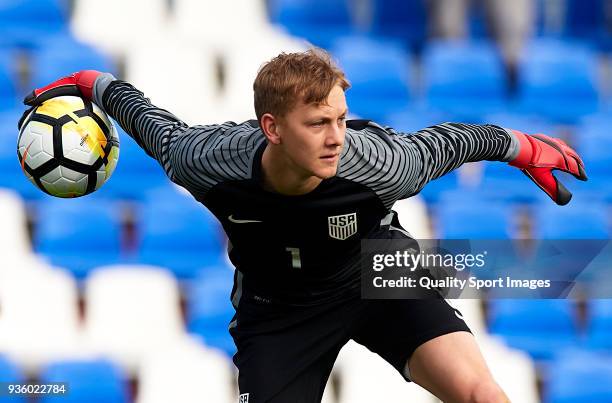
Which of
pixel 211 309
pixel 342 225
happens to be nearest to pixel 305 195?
pixel 342 225

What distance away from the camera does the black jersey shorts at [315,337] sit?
4219 mm

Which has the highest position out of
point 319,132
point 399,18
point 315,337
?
point 399,18

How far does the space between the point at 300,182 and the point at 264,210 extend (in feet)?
0.58

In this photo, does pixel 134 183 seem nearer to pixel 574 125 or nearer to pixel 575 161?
pixel 574 125

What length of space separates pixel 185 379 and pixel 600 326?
2.56 m

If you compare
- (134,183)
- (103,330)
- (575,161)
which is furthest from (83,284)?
(575,161)

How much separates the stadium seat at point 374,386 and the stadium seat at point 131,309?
3.29ft

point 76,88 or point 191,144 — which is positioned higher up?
point 76,88

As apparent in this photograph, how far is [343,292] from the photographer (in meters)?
4.27

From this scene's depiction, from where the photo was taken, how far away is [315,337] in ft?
14.0

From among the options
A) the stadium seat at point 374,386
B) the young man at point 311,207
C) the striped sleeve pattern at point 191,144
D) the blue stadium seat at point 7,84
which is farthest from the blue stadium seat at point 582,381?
the blue stadium seat at point 7,84

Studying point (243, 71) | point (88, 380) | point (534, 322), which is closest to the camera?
point (88, 380)

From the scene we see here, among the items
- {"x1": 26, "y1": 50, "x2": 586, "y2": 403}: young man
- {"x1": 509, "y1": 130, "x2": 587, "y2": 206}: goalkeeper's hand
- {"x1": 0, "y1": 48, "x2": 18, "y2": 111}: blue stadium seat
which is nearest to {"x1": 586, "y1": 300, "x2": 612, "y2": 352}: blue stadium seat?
{"x1": 509, "y1": 130, "x2": 587, "y2": 206}: goalkeeper's hand

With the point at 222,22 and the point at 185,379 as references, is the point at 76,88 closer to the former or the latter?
the point at 185,379
